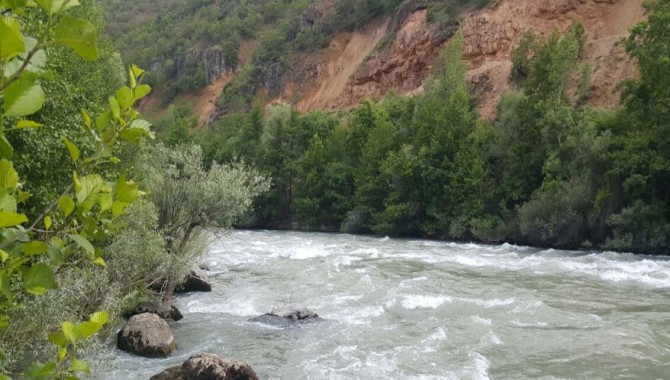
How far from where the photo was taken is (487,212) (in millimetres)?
36781

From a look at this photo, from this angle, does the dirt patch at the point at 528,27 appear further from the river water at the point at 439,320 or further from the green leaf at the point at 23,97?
the green leaf at the point at 23,97

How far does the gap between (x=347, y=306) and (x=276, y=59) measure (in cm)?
7605

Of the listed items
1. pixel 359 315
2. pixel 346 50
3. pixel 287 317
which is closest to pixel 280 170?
pixel 346 50

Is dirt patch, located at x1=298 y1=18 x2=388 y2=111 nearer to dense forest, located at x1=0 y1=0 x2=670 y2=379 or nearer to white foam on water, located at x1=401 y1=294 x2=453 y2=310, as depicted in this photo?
dense forest, located at x1=0 y1=0 x2=670 y2=379

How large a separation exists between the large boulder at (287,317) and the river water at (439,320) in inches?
13.9

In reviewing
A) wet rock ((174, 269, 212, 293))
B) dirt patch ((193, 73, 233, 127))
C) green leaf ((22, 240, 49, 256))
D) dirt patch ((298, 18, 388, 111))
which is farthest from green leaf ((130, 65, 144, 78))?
dirt patch ((193, 73, 233, 127))

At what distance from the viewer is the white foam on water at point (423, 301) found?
16.0 metres

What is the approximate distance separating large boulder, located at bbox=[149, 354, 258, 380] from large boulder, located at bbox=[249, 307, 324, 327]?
13.9 ft

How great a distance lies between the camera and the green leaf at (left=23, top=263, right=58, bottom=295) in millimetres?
1613

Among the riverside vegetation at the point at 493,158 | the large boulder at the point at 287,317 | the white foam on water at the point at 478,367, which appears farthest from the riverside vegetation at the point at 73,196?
the white foam on water at the point at 478,367

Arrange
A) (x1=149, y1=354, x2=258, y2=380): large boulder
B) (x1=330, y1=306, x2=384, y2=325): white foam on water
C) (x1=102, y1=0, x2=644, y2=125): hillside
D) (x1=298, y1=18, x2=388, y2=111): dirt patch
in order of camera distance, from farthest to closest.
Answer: (x1=298, y1=18, x2=388, y2=111): dirt patch, (x1=102, y1=0, x2=644, y2=125): hillside, (x1=330, y1=306, x2=384, y2=325): white foam on water, (x1=149, y1=354, x2=258, y2=380): large boulder

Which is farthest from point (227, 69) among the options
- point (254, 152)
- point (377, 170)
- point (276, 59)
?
point (377, 170)

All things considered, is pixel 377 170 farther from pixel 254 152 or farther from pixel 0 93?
pixel 0 93

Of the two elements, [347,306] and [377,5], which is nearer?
[347,306]
